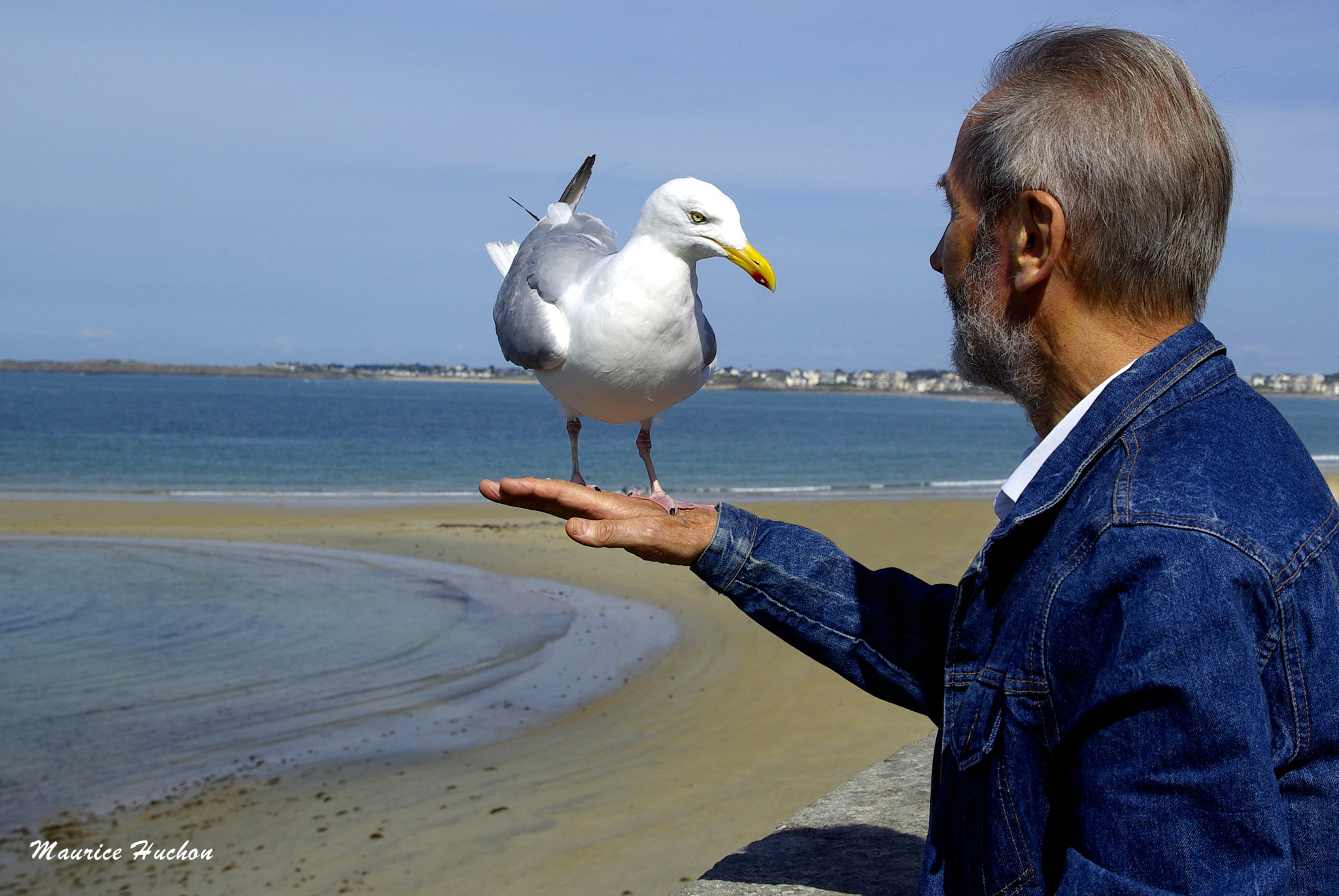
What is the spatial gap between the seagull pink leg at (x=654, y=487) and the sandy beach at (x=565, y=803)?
352 cm

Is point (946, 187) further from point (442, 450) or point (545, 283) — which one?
point (442, 450)

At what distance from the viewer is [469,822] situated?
6.75 metres

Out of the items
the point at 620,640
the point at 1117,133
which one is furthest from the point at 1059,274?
the point at 620,640

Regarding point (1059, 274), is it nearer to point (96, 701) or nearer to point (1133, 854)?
point (1133, 854)

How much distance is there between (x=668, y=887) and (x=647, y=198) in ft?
14.3

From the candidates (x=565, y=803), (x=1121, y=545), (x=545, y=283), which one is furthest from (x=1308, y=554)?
(x=565, y=803)

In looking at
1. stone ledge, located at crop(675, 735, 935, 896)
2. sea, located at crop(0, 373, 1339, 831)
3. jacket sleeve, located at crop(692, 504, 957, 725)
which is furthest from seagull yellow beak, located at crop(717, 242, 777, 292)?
sea, located at crop(0, 373, 1339, 831)

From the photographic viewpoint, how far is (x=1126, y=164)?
1615 millimetres

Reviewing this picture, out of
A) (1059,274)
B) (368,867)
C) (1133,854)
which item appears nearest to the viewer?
(1133,854)

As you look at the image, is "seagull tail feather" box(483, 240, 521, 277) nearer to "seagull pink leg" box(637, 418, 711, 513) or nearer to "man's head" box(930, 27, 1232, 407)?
"seagull pink leg" box(637, 418, 711, 513)

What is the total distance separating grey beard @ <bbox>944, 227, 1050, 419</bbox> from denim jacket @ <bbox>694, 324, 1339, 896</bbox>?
0.22 meters

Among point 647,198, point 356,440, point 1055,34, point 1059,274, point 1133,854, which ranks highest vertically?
point 1055,34

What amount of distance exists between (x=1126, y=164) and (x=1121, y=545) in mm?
616

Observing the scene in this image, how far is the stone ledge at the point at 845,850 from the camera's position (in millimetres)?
3119
